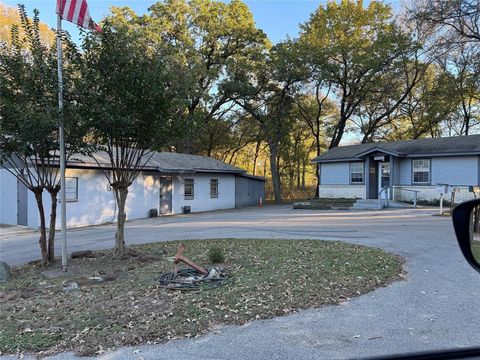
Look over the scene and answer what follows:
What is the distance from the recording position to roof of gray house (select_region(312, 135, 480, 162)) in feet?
69.9

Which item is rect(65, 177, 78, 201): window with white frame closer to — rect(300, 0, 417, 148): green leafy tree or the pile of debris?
the pile of debris

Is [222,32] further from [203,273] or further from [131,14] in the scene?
[203,273]

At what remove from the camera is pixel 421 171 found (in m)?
23.3

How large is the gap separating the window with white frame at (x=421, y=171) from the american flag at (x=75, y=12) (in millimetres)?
20285

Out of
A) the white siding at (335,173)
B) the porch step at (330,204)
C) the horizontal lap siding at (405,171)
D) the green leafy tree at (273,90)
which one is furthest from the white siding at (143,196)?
the horizontal lap siding at (405,171)

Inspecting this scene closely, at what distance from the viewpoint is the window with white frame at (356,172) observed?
25.6m

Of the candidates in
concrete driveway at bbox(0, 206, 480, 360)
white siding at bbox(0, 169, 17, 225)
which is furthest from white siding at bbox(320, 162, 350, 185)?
white siding at bbox(0, 169, 17, 225)

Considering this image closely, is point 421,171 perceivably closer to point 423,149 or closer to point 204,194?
point 423,149

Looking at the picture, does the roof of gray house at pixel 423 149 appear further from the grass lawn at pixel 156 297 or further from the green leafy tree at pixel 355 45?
the grass lawn at pixel 156 297

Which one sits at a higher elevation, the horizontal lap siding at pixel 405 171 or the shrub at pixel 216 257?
the horizontal lap siding at pixel 405 171

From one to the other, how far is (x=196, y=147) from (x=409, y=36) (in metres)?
20.9

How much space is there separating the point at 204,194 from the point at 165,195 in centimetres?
340

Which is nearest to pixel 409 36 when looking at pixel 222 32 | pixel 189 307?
pixel 222 32

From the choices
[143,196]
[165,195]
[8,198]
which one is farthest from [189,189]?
[8,198]
